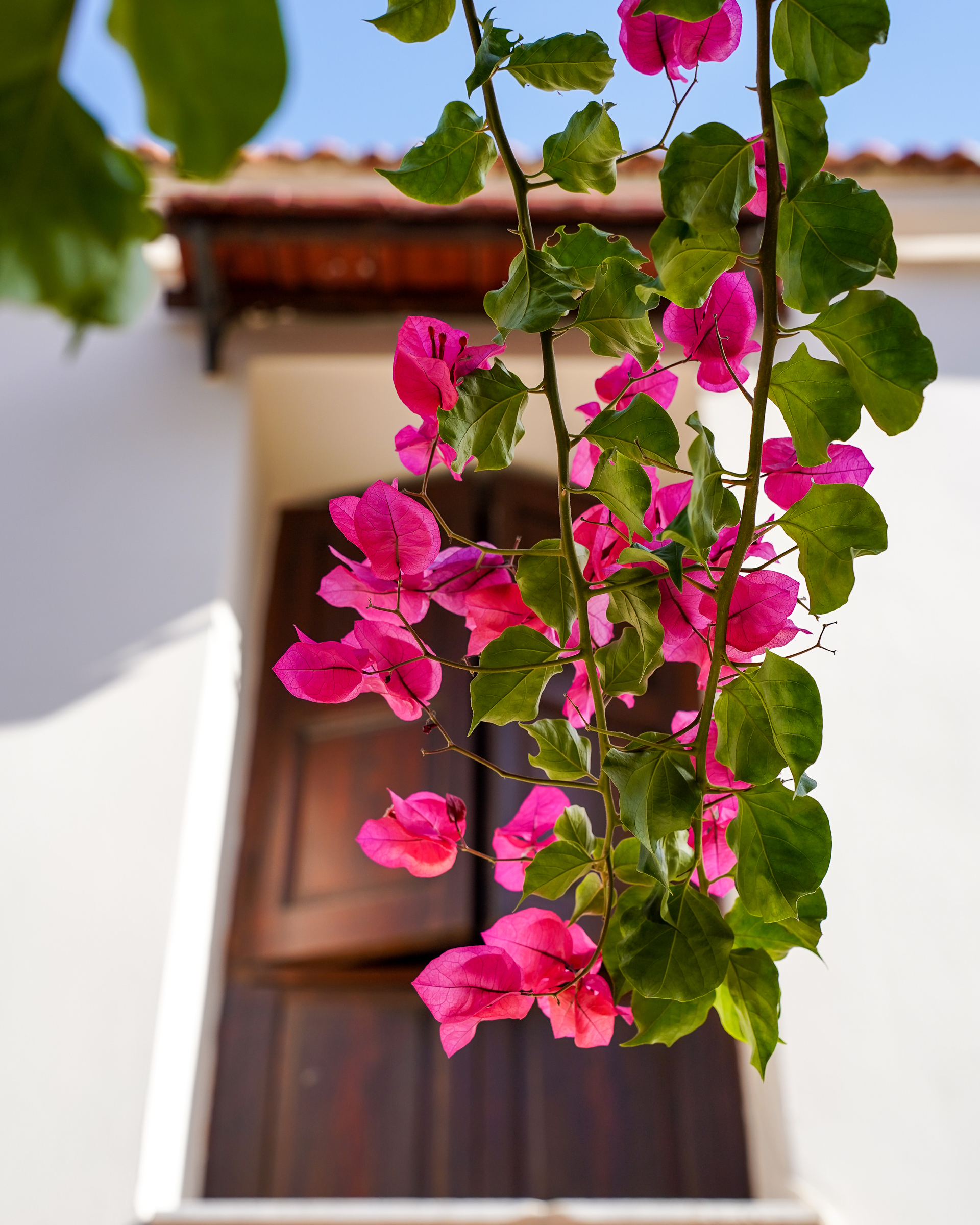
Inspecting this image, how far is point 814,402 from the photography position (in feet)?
1.56

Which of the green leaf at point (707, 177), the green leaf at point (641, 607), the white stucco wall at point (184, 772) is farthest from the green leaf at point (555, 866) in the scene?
the white stucco wall at point (184, 772)

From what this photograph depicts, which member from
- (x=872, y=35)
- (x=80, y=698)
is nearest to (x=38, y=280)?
(x=872, y=35)

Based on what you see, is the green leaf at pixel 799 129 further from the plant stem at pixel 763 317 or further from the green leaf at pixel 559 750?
the green leaf at pixel 559 750

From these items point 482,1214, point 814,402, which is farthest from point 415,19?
point 482,1214

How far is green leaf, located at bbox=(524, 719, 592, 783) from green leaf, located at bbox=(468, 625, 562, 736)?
1 centimetres

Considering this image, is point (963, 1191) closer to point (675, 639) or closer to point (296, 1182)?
point (296, 1182)

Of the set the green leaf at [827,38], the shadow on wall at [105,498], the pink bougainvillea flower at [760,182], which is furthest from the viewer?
the shadow on wall at [105,498]

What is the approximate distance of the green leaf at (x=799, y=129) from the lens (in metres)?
0.42

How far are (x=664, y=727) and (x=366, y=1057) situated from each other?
0.96m

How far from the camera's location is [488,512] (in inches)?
108

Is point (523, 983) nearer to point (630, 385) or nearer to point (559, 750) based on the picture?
point (559, 750)

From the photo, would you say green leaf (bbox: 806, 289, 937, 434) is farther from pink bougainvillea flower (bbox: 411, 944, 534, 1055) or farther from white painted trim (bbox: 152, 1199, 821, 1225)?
white painted trim (bbox: 152, 1199, 821, 1225)

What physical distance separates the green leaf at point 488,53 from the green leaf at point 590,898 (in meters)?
0.40

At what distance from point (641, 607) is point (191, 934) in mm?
1634
